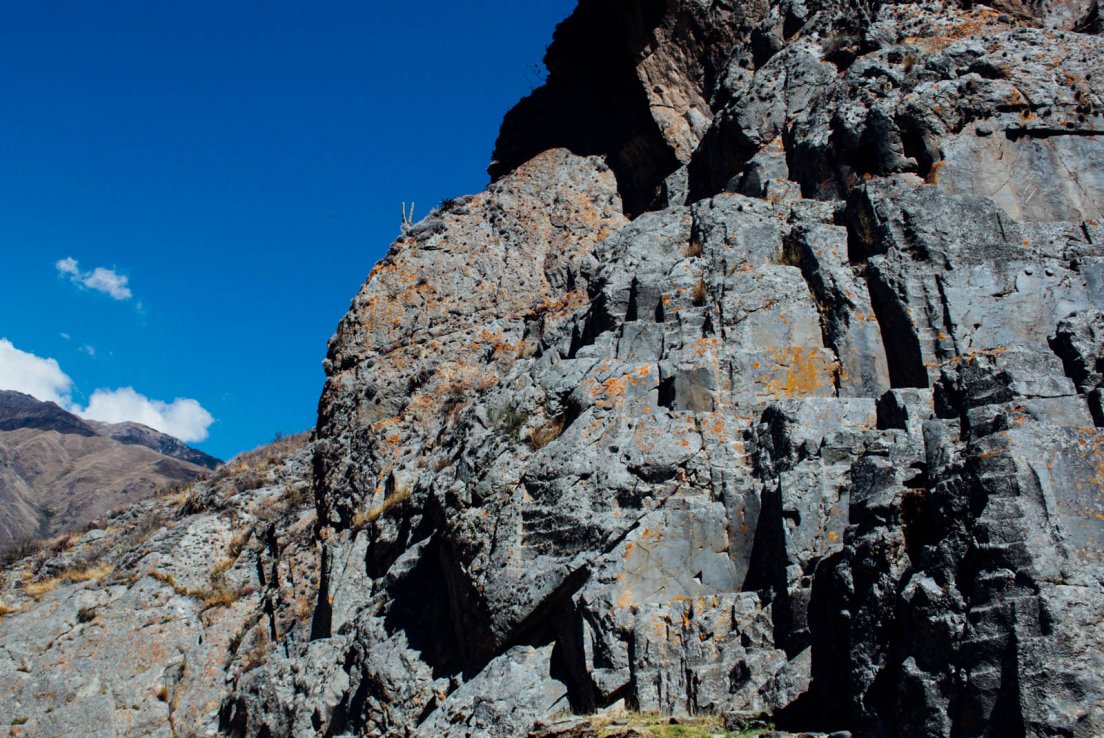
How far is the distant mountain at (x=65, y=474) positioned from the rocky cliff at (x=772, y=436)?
4673 centimetres

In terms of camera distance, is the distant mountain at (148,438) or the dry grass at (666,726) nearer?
the dry grass at (666,726)

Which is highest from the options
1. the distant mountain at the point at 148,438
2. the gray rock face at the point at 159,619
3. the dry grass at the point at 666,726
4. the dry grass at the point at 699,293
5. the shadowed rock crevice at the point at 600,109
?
the distant mountain at the point at 148,438

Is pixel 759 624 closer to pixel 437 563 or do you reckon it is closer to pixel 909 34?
pixel 437 563

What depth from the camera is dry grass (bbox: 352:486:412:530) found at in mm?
18578

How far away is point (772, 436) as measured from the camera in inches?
520

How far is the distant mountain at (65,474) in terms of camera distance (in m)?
69.8

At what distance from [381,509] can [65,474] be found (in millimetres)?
72600

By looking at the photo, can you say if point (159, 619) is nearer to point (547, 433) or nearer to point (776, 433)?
point (547, 433)

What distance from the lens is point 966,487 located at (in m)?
9.11

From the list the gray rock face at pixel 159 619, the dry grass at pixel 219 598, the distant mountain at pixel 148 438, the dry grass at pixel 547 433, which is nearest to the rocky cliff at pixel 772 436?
the dry grass at pixel 547 433

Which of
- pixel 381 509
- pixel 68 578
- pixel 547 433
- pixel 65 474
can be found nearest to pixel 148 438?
pixel 65 474

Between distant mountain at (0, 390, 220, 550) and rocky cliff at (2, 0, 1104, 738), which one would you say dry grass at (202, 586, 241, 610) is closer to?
rocky cliff at (2, 0, 1104, 738)

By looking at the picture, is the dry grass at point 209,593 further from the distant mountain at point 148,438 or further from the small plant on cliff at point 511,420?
the distant mountain at point 148,438

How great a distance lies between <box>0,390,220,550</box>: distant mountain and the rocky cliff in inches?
1840
